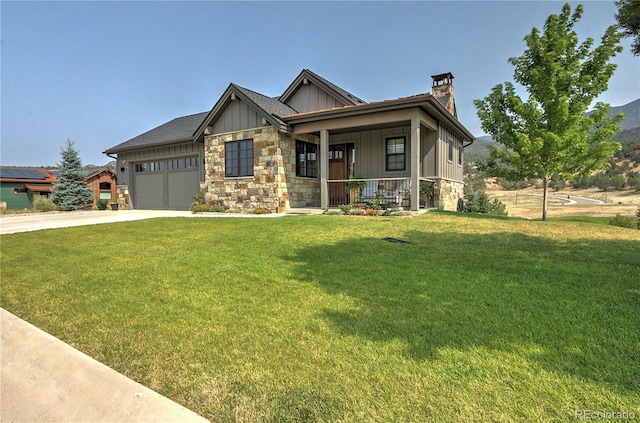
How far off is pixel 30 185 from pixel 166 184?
18695 mm

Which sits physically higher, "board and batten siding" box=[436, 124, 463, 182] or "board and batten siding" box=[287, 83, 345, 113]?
"board and batten siding" box=[287, 83, 345, 113]

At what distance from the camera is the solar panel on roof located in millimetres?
26805

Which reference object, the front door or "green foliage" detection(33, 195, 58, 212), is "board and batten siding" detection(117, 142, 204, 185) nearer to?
"green foliage" detection(33, 195, 58, 212)

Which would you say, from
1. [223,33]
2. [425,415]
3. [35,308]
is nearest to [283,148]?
[223,33]

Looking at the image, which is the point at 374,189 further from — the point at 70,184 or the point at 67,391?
the point at 70,184

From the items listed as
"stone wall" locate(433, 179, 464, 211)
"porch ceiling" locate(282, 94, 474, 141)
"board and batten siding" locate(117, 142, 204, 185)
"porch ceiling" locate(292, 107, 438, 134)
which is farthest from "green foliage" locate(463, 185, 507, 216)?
"board and batten siding" locate(117, 142, 204, 185)

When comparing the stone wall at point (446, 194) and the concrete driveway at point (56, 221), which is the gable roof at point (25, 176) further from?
the stone wall at point (446, 194)

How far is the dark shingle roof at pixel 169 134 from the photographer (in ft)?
56.8

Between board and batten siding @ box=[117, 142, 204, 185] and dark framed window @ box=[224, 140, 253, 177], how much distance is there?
270cm

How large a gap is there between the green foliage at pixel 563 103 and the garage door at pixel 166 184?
47.3ft

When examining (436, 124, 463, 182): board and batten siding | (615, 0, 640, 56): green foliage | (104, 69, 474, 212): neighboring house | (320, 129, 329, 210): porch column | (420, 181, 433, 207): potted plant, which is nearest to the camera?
(615, 0, 640, 56): green foliage

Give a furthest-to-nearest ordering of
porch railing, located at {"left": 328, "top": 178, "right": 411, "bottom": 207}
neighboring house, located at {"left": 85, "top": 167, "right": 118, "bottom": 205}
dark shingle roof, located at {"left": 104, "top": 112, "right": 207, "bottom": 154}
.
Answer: neighboring house, located at {"left": 85, "top": 167, "right": 118, "bottom": 205}
dark shingle roof, located at {"left": 104, "top": 112, "right": 207, "bottom": 154}
porch railing, located at {"left": 328, "top": 178, "right": 411, "bottom": 207}

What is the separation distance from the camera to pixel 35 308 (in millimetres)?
3783

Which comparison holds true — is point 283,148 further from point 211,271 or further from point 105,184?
point 105,184
